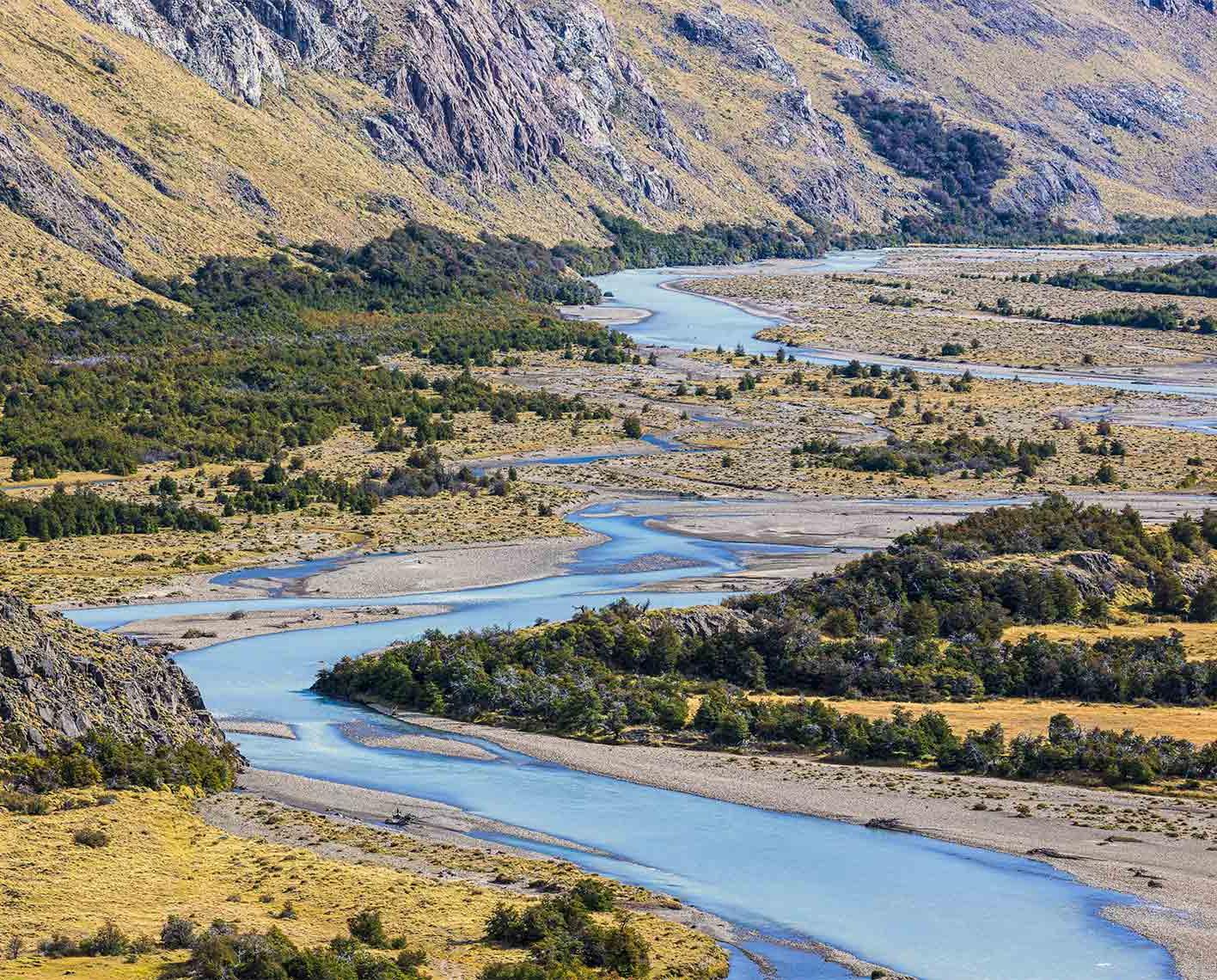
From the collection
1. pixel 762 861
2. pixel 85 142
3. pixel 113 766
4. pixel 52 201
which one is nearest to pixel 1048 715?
pixel 762 861

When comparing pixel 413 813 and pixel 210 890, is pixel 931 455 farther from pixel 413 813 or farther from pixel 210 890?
pixel 210 890

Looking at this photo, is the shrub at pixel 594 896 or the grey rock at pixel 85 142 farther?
the grey rock at pixel 85 142

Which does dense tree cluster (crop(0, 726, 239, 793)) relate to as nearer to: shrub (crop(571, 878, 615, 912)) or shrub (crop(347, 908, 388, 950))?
shrub (crop(347, 908, 388, 950))

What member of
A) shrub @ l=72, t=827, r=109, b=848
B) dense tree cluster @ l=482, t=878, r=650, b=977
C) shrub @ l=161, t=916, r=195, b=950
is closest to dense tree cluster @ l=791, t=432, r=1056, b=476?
shrub @ l=72, t=827, r=109, b=848

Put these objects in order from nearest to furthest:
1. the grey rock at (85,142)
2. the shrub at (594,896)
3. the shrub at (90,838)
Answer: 1. the shrub at (594,896)
2. the shrub at (90,838)
3. the grey rock at (85,142)

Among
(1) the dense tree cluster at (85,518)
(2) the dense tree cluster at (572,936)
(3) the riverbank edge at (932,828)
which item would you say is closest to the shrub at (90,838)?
(2) the dense tree cluster at (572,936)

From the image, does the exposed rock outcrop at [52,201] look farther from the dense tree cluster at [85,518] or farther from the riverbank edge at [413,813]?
the riverbank edge at [413,813]

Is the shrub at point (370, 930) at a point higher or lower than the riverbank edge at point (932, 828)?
higher
